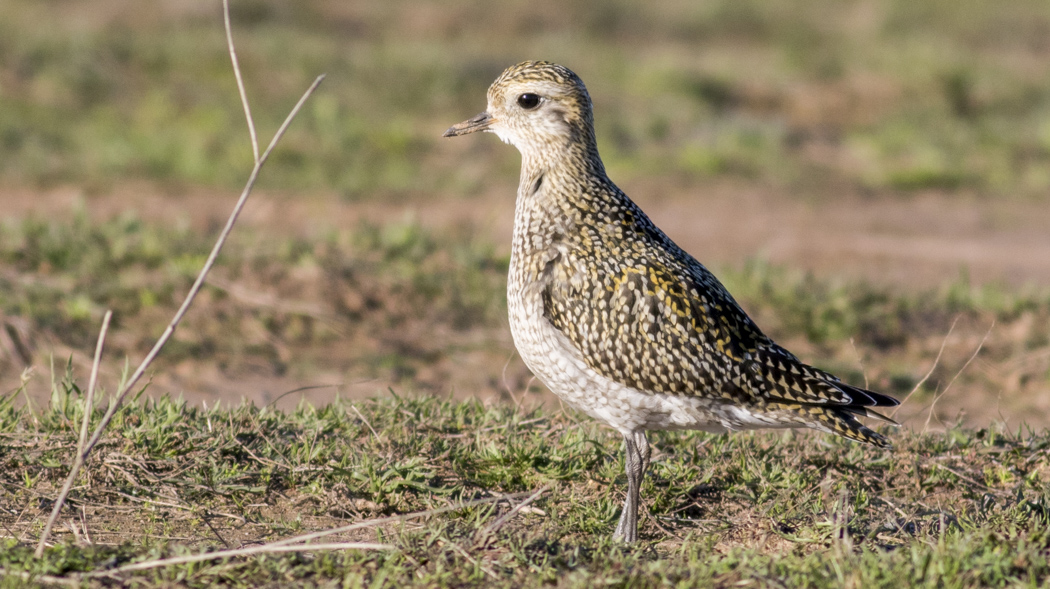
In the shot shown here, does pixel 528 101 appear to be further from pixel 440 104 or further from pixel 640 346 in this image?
pixel 440 104

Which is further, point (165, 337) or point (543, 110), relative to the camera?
point (543, 110)

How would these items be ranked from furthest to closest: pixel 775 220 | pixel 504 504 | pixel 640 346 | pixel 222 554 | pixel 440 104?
pixel 440 104 < pixel 775 220 < pixel 504 504 < pixel 640 346 < pixel 222 554

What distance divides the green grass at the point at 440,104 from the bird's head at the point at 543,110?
539cm

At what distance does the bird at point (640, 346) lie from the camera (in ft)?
14.1

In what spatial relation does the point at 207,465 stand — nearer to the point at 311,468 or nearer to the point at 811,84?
the point at 311,468

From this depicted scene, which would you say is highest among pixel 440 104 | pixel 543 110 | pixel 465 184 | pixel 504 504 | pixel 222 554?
pixel 543 110

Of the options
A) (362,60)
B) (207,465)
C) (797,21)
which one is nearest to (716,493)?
(207,465)

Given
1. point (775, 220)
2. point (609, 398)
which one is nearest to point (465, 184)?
point (775, 220)

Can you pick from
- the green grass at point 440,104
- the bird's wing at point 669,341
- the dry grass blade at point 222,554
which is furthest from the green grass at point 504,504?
the green grass at point 440,104

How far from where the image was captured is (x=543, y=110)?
15.9ft

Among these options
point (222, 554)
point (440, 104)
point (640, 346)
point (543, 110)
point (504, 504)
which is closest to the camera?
point (222, 554)

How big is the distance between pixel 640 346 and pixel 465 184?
20.6 ft

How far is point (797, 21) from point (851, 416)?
1388 cm

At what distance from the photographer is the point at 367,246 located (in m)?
7.99
